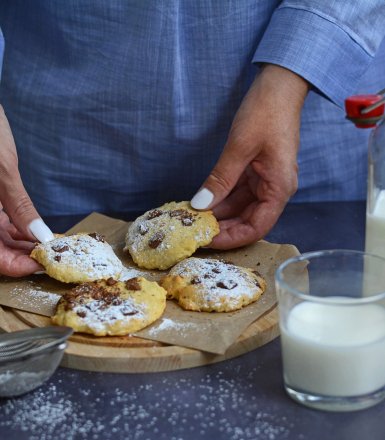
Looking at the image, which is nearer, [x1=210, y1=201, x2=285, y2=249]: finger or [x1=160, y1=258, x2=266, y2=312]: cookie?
[x1=160, y1=258, x2=266, y2=312]: cookie

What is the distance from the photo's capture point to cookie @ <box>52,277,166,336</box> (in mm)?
1339

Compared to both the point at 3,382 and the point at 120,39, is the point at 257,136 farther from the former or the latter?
the point at 3,382

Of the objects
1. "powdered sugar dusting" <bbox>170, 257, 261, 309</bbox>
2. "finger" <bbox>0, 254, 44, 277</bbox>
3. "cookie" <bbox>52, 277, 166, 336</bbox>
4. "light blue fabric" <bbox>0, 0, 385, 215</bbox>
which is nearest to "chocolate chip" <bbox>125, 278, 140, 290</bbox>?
"cookie" <bbox>52, 277, 166, 336</bbox>

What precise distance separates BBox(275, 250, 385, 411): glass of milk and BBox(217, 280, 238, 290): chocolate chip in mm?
240

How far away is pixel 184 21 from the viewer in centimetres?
176

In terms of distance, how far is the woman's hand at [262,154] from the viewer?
64.6 inches

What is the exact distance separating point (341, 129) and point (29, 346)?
1.05 metres

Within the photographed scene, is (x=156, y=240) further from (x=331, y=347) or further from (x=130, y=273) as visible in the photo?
(x=331, y=347)

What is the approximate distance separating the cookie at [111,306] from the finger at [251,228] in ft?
0.89

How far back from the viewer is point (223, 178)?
5.40ft

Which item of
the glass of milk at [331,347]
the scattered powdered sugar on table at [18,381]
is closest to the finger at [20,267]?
the scattered powdered sugar on table at [18,381]

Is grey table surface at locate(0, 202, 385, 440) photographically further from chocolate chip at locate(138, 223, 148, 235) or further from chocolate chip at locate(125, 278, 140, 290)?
chocolate chip at locate(138, 223, 148, 235)

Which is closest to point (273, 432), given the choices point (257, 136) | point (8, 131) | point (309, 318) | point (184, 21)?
point (309, 318)

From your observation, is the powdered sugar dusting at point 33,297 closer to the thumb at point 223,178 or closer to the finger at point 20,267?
the finger at point 20,267
